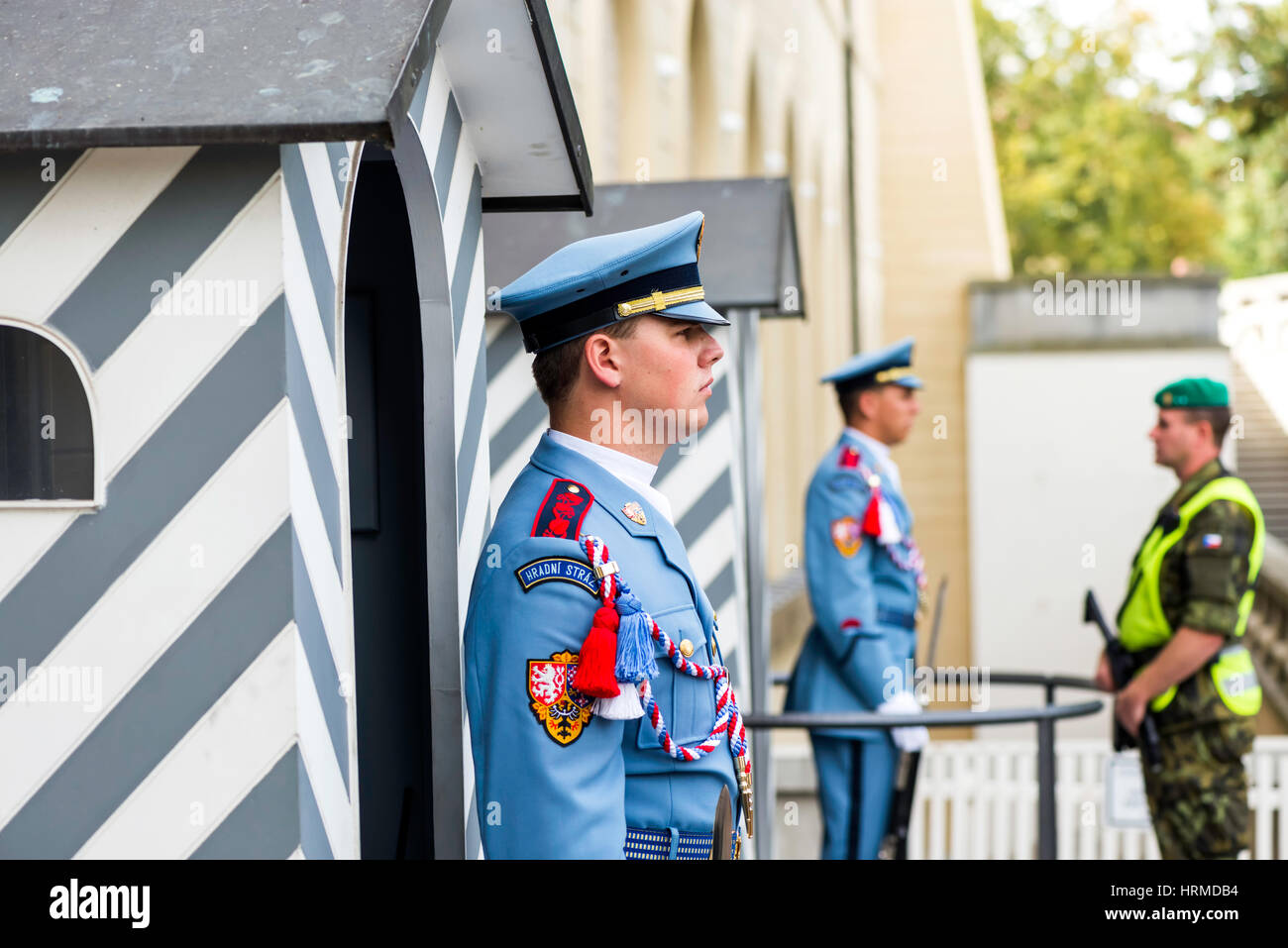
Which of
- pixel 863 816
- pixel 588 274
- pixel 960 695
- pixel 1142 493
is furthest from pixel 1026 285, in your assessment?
pixel 588 274

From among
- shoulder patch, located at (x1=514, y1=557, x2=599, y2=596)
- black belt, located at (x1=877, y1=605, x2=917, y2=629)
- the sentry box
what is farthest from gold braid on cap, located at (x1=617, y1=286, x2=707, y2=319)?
black belt, located at (x1=877, y1=605, x2=917, y2=629)

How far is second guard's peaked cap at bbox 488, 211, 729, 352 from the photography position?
2.40 m

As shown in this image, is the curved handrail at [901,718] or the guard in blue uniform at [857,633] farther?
the guard in blue uniform at [857,633]

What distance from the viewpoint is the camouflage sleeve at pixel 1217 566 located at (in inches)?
207

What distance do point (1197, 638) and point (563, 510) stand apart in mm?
3521

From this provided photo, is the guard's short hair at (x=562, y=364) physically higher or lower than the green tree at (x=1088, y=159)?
lower

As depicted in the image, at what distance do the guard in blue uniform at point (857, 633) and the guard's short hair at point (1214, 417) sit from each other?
0.99 metres

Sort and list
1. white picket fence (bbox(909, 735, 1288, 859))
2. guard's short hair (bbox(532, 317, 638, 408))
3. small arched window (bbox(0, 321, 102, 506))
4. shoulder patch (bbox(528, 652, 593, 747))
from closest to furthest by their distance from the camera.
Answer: small arched window (bbox(0, 321, 102, 506)) → shoulder patch (bbox(528, 652, 593, 747)) → guard's short hair (bbox(532, 317, 638, 408)) → white picket fence (bbox(909, 735, 1288, 859))

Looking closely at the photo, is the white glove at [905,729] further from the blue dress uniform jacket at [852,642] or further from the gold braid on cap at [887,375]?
the gold braid on cap at [887,375]

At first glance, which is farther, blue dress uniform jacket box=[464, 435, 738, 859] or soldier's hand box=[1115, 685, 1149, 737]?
soldier's hand box=[1115, 685, 1149, 737]

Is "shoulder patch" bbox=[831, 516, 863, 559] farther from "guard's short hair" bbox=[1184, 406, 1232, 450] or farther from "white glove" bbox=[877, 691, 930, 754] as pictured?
"guard's short hair" bbox=[1184, 406, 1232, 450]

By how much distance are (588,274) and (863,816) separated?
3429 millimetres

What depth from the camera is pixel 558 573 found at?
2254 mm

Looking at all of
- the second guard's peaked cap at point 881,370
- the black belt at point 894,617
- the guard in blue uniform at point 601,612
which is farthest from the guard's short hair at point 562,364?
the second guard's peaked cap at point 881,370
